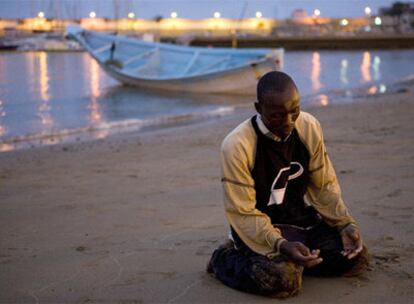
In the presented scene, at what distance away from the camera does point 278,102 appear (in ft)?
9.39

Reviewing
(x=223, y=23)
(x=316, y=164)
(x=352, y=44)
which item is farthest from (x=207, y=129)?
(x=223, y=23)

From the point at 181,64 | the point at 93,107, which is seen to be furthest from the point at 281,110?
the point at 181,64

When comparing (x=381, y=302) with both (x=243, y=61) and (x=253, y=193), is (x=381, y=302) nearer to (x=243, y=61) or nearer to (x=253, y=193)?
(x=253, y=193)

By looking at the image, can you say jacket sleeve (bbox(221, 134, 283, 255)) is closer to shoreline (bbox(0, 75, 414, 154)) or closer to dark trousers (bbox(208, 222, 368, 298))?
dark trousers (bbox(208, 222, 368, 298))

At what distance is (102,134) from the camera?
12133 mm

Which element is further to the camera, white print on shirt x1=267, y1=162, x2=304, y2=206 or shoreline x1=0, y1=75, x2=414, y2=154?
shoreline x1=0, y1=75, x2=414, y2=154

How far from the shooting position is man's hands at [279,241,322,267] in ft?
9.32

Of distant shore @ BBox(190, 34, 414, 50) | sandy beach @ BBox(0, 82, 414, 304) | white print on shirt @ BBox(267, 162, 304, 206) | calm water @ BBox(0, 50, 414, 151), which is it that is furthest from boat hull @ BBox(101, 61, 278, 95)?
distant shore @ BBox(190, 34, 414, 50)

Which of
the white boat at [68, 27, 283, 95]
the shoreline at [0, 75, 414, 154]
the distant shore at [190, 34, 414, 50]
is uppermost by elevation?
the white boat at [68, 27, 283, 95]

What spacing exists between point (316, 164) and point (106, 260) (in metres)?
1.31

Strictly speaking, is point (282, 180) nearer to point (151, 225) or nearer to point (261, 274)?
point (261, 274)

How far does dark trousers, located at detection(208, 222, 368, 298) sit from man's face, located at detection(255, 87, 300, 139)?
55 cm

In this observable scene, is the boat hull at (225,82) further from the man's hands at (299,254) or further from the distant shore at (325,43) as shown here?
the distant shore at (325,43)

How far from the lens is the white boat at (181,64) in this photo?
21.1 m
